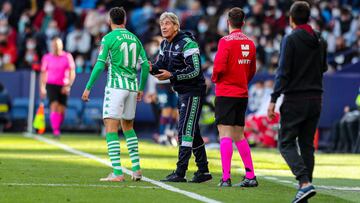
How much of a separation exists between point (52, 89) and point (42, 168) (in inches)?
362

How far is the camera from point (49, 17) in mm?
31594

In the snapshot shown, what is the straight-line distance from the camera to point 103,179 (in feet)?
44.4

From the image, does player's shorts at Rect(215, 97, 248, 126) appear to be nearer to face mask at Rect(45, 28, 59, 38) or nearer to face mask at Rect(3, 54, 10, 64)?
face mask at Rect(3, 54, 10, 64)

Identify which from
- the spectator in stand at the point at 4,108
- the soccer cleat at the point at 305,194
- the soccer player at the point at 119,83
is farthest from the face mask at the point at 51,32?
the soccer cleat at the point at 305,194

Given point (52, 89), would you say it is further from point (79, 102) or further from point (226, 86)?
point (226, 86)

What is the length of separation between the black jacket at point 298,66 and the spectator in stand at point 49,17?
20710 mm

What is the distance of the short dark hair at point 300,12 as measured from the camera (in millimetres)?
11203

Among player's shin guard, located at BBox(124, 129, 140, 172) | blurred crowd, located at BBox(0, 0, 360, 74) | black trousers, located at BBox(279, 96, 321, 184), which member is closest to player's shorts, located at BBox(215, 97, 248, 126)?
player's shin guard, located at BBox(124, 129, 140, 172)

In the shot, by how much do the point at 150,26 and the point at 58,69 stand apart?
6640 millimetres

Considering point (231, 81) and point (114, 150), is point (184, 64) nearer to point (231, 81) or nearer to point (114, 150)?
point (231, 81)

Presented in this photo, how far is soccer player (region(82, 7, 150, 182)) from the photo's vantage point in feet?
44.2

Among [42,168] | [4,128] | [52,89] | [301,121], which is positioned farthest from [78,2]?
[301,121]

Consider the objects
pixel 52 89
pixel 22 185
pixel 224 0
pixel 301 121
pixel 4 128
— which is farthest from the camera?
pixel 224 0

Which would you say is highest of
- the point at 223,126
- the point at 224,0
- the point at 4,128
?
the point at 224,0
